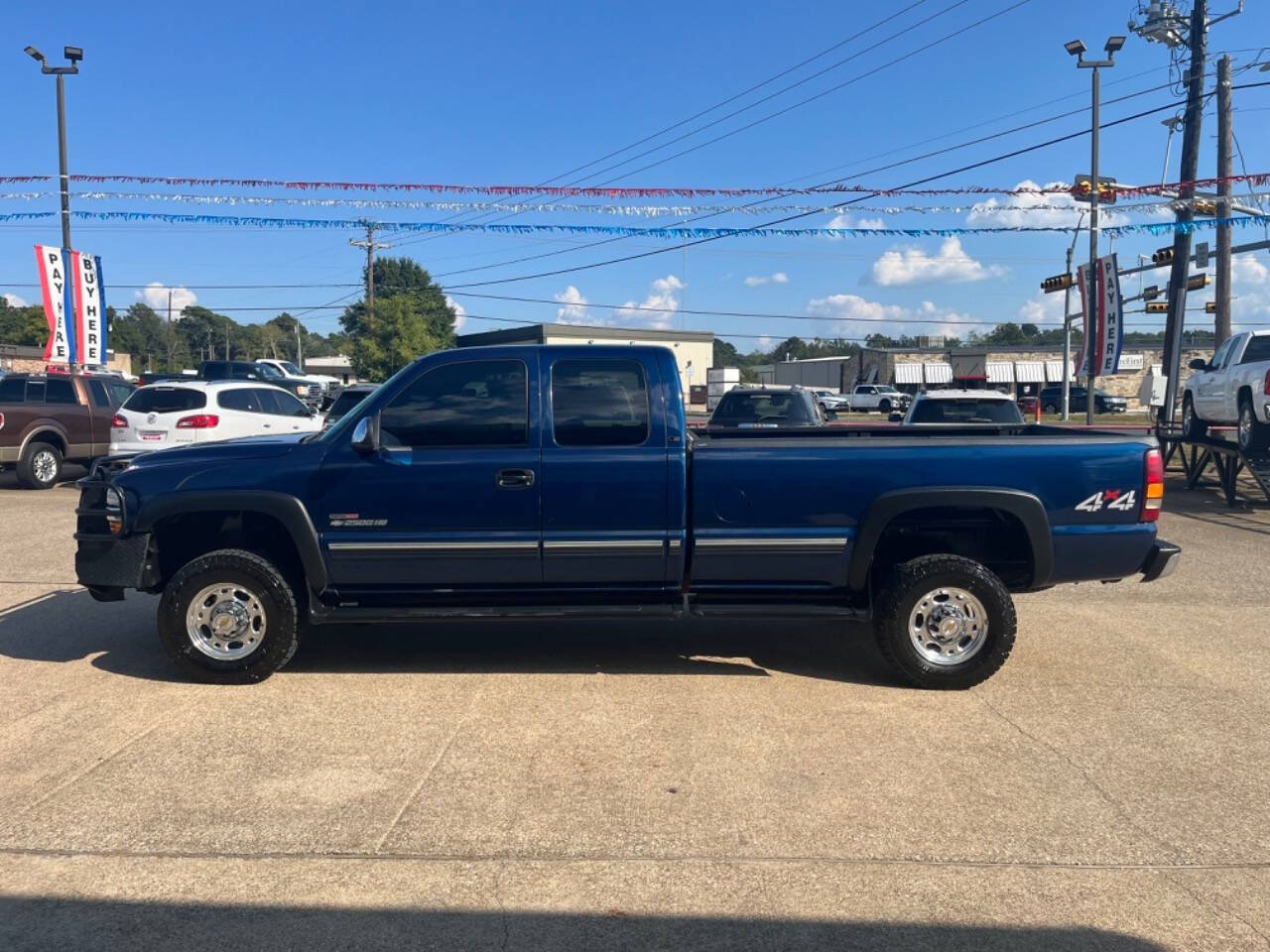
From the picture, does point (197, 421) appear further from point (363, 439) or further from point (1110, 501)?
point (1110, 501)

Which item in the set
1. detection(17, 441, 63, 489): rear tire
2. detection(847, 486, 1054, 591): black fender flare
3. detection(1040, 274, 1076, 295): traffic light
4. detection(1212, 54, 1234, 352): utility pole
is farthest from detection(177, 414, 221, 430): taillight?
detection(1040, 274, 1076, 295): traffic light

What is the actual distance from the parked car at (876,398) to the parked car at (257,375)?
2917 centimetres

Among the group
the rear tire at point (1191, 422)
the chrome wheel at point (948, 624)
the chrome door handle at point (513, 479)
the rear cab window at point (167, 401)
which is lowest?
the chrome wheel at point (948, 624)

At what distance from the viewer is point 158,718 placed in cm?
524

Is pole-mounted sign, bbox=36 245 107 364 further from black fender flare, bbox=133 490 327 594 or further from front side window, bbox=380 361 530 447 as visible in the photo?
front side window, bbox=380 361 530 447

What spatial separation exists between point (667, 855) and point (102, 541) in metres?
3.94

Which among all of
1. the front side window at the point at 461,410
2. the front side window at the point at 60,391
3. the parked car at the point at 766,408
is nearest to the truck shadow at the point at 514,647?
the front side window at the point at 461,410

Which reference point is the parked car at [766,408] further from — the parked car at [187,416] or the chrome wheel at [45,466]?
the chrome wheel at [45,466]

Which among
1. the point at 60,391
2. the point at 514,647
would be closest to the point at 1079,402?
the point at 60,391

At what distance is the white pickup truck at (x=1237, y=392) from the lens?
12773mm

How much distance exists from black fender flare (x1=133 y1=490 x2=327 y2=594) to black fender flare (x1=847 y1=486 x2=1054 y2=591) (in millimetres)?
3082

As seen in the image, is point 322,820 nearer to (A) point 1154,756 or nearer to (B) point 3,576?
(A) point 1154,756

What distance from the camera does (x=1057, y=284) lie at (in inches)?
1330

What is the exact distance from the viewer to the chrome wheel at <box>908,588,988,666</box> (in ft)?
18.5
